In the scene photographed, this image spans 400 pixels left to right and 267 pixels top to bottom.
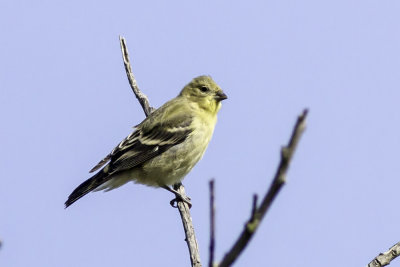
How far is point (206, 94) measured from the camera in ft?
27.6

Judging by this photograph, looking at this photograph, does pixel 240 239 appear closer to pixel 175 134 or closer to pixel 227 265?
pixel 227 265

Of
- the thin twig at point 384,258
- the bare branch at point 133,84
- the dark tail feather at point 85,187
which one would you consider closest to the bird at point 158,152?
the dark tail feather at point 85,187

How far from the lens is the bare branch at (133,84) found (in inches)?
316

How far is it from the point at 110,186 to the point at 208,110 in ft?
5.79

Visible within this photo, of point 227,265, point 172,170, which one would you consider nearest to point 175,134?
point 172,170

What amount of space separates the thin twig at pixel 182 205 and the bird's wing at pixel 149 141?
19.9 inches

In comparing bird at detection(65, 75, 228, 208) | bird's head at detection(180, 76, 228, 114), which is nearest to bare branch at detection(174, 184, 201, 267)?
bird at detection(65, 75, 228, 208)

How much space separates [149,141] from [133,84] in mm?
1014

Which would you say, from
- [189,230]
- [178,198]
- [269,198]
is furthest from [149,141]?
[269,198]

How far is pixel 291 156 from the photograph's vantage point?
1598mm

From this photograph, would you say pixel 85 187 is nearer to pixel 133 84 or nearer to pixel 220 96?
pixel 133 84

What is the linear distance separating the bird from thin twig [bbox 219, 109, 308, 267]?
5477mm

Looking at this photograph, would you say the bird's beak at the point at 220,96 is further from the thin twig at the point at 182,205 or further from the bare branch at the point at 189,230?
the bare branch at the point at 189,230

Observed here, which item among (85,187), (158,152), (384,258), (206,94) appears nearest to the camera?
(384,258)
